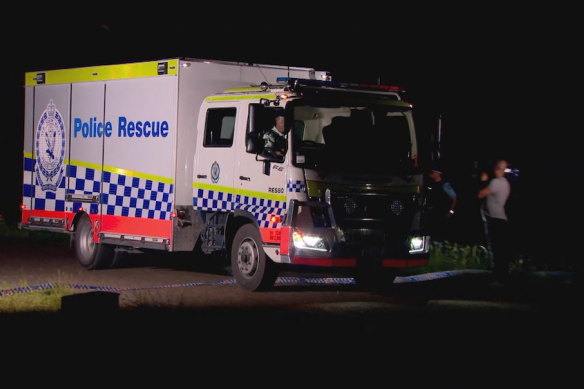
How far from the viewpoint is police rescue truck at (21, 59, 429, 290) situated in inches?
513

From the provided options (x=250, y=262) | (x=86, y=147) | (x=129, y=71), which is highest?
(x=129, y=71)

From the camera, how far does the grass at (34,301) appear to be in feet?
37.4

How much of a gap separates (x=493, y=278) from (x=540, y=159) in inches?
1241

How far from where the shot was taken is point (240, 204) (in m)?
13.8

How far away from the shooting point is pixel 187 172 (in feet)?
48.0

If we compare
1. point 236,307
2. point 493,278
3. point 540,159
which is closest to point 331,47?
point 540,159

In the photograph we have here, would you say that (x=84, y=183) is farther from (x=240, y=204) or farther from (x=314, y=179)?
(x=314, y=179)

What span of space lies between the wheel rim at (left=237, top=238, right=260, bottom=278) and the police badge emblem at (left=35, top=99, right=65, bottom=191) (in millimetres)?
4574

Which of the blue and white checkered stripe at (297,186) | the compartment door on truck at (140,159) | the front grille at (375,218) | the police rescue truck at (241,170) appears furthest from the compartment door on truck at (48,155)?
the front grille at (375,218)

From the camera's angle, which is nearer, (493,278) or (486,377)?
(486,377)

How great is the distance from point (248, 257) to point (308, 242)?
1.17 meters

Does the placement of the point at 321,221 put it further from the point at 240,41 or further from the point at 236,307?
the point at 240,41

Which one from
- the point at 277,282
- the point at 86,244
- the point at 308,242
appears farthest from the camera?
the point at 86,244

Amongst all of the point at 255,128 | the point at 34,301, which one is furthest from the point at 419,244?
the point at 34,301
